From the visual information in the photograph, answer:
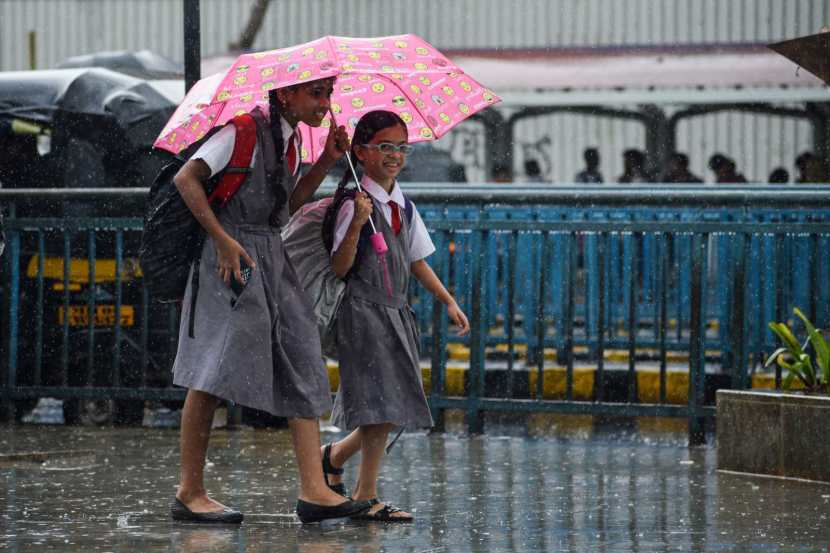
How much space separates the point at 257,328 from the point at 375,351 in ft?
1.67

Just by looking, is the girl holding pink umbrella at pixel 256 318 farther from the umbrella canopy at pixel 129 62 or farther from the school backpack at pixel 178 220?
the umbrella canopy at pixel 129 62

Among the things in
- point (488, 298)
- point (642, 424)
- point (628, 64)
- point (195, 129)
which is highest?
point (628, 64)

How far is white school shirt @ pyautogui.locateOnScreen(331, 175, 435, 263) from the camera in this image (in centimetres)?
638

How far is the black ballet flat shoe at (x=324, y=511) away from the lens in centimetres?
621

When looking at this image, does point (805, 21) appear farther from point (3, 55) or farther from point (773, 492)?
point (773, 492)

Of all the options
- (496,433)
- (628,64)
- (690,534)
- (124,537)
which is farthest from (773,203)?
(628,64)

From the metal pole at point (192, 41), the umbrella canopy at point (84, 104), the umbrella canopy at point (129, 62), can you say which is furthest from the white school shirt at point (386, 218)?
the umbrella canopy at point (129, 62)

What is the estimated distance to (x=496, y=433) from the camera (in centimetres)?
1048

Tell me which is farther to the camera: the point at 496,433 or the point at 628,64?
the point at 628,64

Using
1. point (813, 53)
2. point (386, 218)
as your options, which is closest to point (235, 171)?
point (386, 218)

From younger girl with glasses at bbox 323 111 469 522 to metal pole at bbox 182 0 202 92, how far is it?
3.45 meters

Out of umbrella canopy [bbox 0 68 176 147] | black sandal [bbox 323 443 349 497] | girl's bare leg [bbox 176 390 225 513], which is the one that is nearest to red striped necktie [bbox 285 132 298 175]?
girl's bare leg [bbox 176 390 225 513]

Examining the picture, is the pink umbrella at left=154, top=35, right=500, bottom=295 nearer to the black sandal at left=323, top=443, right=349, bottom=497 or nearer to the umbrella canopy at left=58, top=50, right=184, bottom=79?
the black sandal at left=323, top=443, right=349, bottom=497

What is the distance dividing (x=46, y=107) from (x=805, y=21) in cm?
1138
